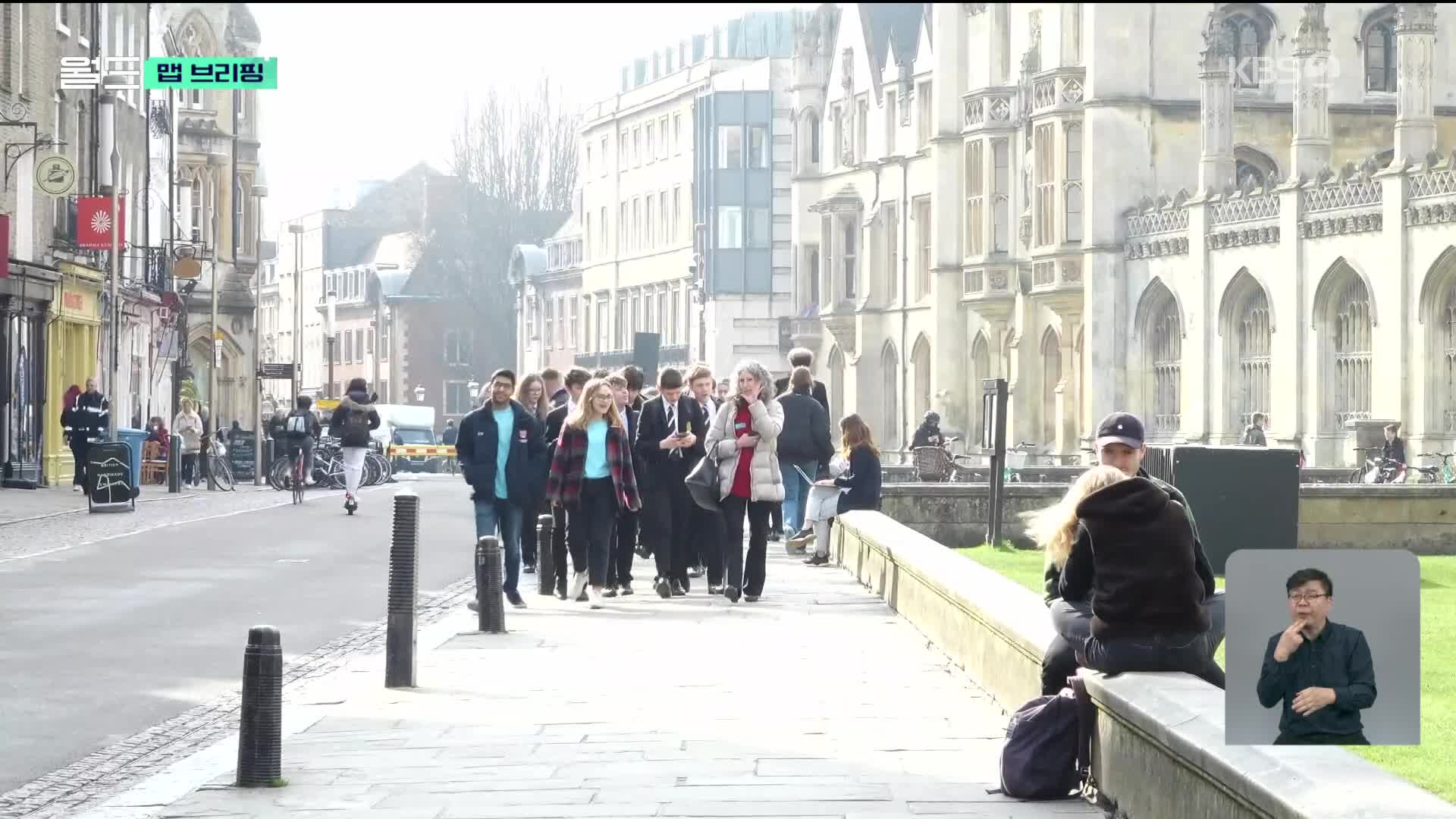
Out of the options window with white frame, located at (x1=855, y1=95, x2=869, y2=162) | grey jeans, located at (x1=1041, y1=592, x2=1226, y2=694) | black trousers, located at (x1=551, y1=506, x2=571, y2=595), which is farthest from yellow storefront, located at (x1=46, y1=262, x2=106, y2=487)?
grey jeans, located at (x1=1041, y1=592, x2=1226, y2=694)

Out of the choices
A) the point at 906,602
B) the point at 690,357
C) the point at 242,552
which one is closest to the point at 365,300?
the point at 690,357

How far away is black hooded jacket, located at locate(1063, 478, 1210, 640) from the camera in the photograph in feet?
25.7

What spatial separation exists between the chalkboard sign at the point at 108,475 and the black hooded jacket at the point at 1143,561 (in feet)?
80.3

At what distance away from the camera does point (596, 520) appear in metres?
16.9

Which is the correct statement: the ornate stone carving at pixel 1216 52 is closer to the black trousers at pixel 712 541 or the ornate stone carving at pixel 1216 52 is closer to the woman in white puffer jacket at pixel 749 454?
Result: the black trousers at pixel 712 541

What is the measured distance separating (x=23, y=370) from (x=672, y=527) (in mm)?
23846

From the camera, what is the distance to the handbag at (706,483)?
56.6ft

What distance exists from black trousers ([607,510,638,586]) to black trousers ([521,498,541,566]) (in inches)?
29.3

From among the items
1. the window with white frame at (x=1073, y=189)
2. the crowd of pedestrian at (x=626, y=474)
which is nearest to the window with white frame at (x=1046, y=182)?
the window with white frame at (x=1073, y=189)

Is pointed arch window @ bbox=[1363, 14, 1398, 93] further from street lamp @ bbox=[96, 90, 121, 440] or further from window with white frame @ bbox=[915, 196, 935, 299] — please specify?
street lamp @ bbox=[96, 90, 121, 440]

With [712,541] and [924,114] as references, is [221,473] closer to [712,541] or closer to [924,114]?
[924,114]

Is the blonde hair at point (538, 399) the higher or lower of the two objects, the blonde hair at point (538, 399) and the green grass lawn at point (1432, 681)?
the higher

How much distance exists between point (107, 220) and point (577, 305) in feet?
201

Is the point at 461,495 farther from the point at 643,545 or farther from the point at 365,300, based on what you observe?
the point at 365,300
